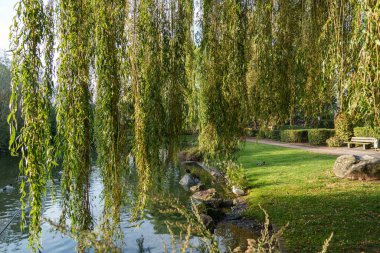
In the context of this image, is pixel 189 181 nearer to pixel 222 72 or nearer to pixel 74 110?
pixel 222 72

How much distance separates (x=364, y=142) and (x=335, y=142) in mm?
1843

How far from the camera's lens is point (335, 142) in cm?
1944

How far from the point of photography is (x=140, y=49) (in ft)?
12.4

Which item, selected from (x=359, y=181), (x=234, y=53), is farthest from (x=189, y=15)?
(x=359, y=181)

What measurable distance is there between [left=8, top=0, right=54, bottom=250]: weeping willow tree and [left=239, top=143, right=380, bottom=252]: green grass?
195 inches

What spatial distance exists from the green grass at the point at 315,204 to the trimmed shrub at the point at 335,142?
4.80 meters

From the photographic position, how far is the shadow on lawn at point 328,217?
254 inches

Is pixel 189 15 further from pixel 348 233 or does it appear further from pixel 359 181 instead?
pixel 359 181

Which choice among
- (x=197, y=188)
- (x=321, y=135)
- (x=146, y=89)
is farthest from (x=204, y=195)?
(x=321, y=135)

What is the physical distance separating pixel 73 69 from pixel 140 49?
825 mm

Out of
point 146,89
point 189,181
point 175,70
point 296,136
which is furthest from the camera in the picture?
point 296,136

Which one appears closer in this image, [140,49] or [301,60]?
[140,49]

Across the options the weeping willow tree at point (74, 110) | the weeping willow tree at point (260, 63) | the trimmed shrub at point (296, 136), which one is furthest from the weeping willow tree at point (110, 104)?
the trimmed shrub at point (296, 136)

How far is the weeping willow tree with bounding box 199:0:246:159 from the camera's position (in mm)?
4820
